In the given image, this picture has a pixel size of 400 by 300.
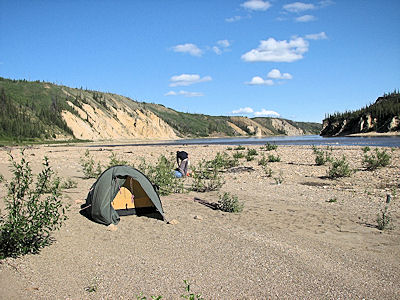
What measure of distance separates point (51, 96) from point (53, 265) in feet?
259

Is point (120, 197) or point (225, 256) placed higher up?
point (120, 197)

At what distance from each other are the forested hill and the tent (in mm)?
68895

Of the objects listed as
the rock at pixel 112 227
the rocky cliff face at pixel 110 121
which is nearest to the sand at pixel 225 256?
the rock at pixel 112 227

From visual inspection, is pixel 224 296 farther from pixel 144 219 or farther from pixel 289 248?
pixel 144 219

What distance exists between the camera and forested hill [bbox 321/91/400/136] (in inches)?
2692

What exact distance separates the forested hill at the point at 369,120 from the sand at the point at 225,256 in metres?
66.9

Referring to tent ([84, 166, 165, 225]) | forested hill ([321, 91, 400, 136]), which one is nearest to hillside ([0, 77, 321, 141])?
forested hill ([321, 91, 400, 136])

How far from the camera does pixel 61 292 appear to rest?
4.83 metres

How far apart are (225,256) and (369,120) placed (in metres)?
79.4

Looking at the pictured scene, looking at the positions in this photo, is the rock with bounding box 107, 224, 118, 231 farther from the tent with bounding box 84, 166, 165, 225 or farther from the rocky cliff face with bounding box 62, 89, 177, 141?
the rocky cliff face with bounding box 62, 89, 177, 141

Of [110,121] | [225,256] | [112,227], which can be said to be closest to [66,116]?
[110,121]

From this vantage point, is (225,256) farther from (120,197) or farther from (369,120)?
(369,120)

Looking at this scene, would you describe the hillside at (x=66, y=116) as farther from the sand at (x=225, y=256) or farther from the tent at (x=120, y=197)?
the sand at (x=225, y=256)

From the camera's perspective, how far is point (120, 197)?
9148 mm
